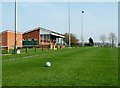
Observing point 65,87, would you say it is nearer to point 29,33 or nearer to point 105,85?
point 105,85

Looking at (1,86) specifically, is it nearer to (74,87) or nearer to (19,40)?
(74,87)

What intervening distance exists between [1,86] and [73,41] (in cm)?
13681

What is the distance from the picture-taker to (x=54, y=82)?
11.0 metres

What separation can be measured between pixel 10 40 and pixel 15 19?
124 feet

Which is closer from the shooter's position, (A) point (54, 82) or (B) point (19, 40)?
(A) point (54, 82)

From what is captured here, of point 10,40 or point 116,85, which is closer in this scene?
point 116,85

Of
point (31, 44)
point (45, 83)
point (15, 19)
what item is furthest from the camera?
point (31, 44)

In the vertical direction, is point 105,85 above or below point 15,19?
below

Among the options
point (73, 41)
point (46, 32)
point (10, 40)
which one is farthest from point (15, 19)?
point (73, 41)

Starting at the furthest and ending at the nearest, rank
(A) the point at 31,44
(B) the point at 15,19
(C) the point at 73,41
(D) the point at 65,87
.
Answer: (C) the point at 73,41, (A) the point at 31,44, (B) the point at 15,19, (D) the point at 65,87

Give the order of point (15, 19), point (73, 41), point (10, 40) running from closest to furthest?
point (15, 19) → point (10, 40) → point (73, 41)

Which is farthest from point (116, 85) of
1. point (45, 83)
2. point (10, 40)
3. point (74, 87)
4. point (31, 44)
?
point (10, 40)

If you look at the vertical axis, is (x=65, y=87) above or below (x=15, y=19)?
below

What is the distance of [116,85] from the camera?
10547 millimetres
